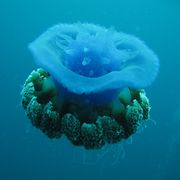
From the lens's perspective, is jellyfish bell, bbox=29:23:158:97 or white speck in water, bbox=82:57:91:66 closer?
jellyfish bell, bbox=29:23:158:97

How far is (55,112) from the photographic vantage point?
268 cm

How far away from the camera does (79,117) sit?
266 centimetres

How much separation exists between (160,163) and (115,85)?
73.3 ft

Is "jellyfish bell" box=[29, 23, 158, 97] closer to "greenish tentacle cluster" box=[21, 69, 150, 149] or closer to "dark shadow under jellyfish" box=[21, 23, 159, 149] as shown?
"dark shadow under jellyfish" box=[21, 23, 159, 149]

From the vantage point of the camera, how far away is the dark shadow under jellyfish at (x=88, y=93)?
102 inches

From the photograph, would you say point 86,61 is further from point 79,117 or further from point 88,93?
point 79,117

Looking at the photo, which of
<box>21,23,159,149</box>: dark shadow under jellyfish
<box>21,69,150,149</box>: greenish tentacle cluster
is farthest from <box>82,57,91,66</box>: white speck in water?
<box>21,69,150,149</box>: greenish tentacle cluster

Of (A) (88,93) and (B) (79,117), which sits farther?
(B) (79,117)

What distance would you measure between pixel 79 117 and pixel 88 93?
25cm

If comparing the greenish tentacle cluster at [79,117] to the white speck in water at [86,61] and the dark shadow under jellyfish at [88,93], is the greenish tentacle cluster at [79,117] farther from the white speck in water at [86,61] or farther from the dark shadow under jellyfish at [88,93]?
the white speck in water at [86,61]

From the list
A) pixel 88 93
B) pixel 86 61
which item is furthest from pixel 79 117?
pixel 86 61

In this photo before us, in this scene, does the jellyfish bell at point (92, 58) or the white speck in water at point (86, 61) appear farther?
the white speck in water at point (86, 61)

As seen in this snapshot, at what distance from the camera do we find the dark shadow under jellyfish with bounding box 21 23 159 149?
8.50 feet

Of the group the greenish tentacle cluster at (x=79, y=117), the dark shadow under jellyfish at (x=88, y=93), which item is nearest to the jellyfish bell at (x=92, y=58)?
the dark shadow under jellyfish at (x=88, y=93)
